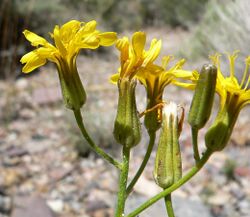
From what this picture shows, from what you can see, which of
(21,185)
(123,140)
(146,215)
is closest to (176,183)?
(123,140)

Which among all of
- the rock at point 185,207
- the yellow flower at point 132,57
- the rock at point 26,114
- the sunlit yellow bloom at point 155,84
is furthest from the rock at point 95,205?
the yellow flower at point 132,57

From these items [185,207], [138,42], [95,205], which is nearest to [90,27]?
[138,42]

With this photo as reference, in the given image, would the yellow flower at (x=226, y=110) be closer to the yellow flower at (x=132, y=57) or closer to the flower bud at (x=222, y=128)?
the flower bud at (x=222, y=128)

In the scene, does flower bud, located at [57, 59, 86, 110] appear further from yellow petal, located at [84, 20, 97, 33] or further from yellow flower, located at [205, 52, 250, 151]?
yellow flower, located at [205, 52, 250, 151]

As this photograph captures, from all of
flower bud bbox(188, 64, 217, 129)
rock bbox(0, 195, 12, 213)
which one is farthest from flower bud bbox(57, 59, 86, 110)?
rock bbox(0, 195, 12, 213)

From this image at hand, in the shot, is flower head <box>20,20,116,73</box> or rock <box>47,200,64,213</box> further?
rock <box>47,200,64,213</box>

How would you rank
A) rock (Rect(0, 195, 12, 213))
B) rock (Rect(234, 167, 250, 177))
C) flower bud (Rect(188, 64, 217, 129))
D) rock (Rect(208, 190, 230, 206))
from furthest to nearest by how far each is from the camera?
rock (Rect(234, 167, 250, 177)) → rock (Rect(208, 190, 230, 206)) → rock (Rect(0, 195, 12, 213)) → flower bud (Rect(188, 64, 217, 129))
